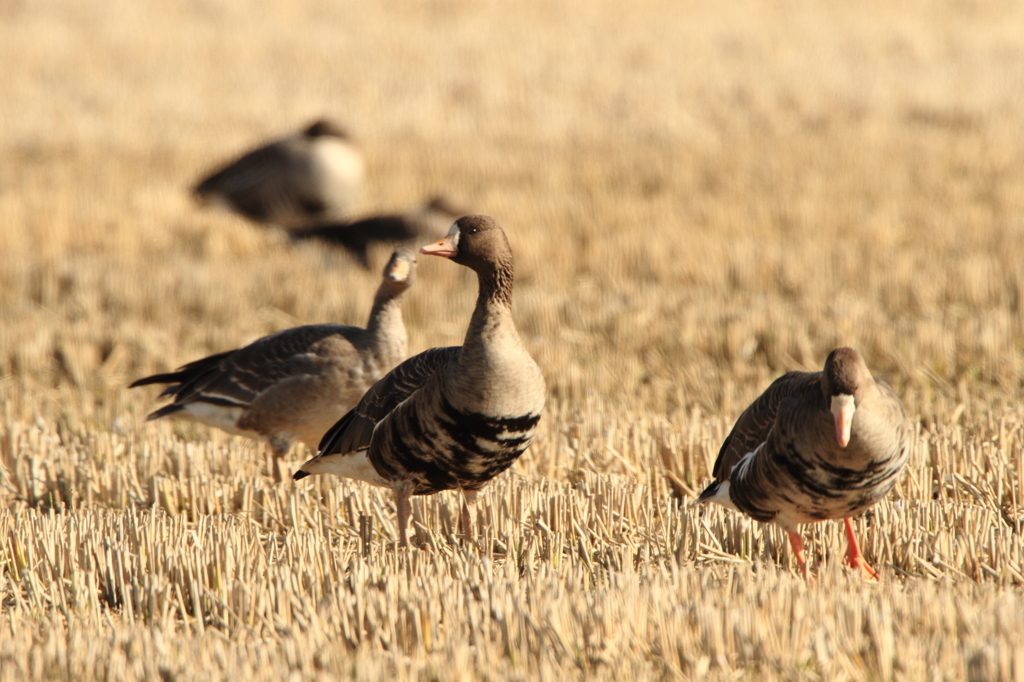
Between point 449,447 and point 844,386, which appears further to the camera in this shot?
point 449,447

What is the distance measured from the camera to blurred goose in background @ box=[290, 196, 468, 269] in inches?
473

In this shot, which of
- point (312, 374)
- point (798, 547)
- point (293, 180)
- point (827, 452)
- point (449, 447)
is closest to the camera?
point (827, 452)

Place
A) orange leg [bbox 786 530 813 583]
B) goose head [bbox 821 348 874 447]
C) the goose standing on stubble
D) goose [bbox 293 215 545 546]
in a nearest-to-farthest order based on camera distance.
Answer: goose head [bbox 821 348 874 447] → the goose standing on stubble → orange leg [bbox 786 530 813 583] → goose [bbox 293 215 545 546]

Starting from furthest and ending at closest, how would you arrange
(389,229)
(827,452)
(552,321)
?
(389,229), (552,321), (827,452)

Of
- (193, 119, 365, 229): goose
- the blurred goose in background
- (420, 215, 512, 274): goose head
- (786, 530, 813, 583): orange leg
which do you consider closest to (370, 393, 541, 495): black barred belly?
(420, 215, 512, 274): goose head

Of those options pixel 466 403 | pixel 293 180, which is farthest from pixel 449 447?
pixel 293 180

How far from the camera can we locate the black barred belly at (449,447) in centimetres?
456

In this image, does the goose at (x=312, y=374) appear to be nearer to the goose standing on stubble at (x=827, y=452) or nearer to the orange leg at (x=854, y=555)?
the goose standing on stubble at (x=827, y=452)

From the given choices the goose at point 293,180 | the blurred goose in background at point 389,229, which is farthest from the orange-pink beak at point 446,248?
the goose at point 293,180

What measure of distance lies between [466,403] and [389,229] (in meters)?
7.89

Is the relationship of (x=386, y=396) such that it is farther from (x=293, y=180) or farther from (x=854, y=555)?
(x=293, y=180)

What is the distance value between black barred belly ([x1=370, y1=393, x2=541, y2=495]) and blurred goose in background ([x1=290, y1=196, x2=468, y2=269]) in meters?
7.10

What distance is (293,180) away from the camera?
14859 mm

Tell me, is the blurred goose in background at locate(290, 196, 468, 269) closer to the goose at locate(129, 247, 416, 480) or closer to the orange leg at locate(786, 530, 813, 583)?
the goose at locate(129, 247, 416, 480)
